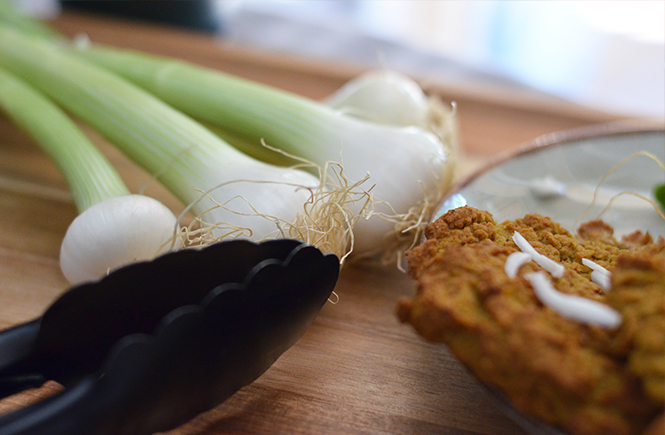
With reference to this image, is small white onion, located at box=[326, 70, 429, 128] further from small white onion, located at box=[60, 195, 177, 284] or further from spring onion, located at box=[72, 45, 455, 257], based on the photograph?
small white onion, located at box=[60, 195, 177, 284]

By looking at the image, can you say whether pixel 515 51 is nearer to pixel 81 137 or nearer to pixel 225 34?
pixel 225 34

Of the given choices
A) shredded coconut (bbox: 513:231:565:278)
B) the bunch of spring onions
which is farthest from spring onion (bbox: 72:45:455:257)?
shredded coconut (bbox: 513:231:565:278)

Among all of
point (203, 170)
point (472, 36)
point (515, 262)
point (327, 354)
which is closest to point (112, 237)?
point (203, 170)

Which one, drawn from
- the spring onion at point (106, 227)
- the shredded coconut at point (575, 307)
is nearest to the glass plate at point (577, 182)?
the shredded coconut at point (575, 307)

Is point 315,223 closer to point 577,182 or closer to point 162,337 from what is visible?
point 162,337

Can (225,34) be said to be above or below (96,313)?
above

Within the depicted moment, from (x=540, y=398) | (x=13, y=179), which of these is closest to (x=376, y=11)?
(x=13, y=179)
